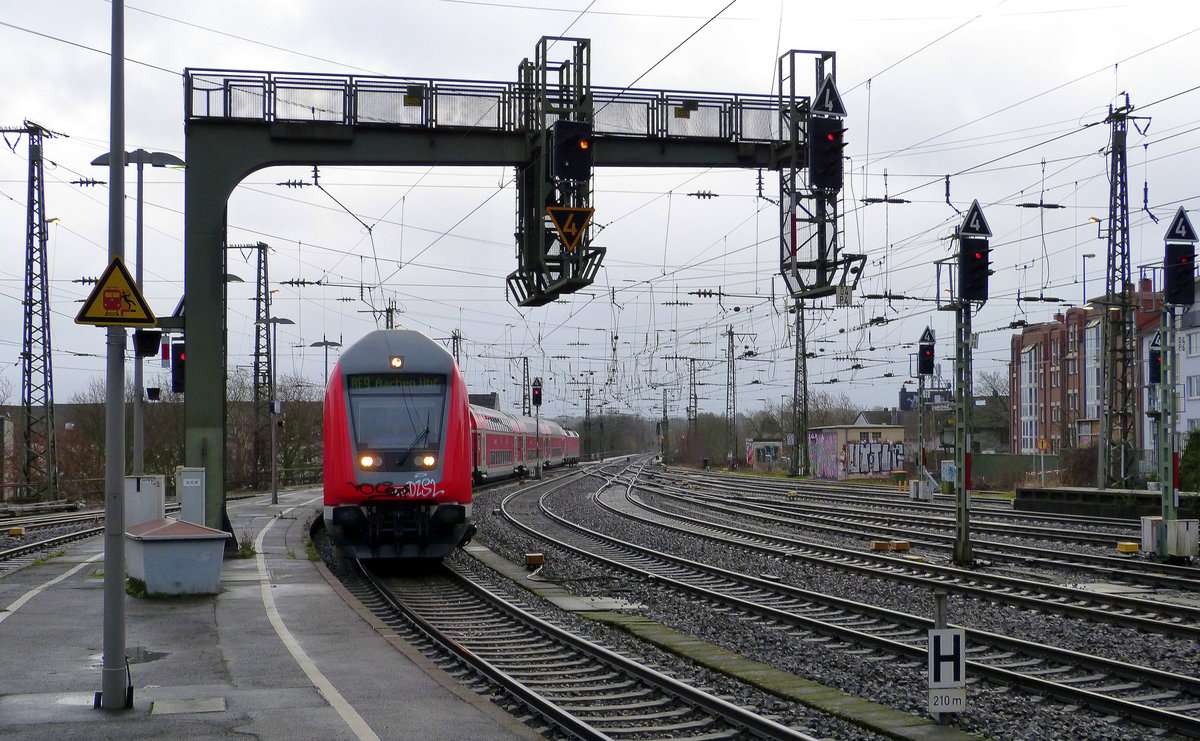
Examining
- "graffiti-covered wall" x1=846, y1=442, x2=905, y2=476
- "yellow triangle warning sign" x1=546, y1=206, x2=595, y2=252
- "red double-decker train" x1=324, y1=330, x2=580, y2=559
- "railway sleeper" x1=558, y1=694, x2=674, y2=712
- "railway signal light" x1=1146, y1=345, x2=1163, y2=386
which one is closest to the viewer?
"railway sleeper" x1=558, y1=694, x2=674, y2=712

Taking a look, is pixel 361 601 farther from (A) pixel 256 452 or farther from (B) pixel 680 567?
(A) pixel 256 452

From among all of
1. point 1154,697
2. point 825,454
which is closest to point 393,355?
point 1154,697

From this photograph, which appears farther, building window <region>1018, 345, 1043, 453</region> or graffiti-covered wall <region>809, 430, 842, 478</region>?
building window <region>1018, 345, 1043, 453</region>

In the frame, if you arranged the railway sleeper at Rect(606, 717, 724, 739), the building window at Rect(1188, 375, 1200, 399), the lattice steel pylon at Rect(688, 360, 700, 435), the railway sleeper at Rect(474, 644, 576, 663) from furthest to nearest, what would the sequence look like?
the lattice steel pylon at Rect(688, 360, 700, 435) < the building window at Rect(1188, 375, 1200, 399) < the railway sleeper at Rect(474, 644, 576, 663) < the railway sleeper at Rect(606, 717, 724, 739)

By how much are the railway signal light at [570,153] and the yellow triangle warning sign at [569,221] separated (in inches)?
104

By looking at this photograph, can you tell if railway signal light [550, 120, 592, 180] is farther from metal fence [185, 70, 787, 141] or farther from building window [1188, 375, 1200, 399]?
building window [1188, 375, 1200, 399]

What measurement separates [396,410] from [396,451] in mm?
636

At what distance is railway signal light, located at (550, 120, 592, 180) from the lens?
1427 centimetres

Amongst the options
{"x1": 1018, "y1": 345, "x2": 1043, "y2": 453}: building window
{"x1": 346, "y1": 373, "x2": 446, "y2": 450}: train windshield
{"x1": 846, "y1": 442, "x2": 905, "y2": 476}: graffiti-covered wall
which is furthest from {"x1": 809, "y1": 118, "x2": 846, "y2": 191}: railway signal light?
{"x1": 1018, "y1": 345, "x2": 1043, "y2": 453}: building window

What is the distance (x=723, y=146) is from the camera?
69.1 feet

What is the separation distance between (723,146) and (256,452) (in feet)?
104

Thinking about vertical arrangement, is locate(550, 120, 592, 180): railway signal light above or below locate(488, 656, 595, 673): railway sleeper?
above

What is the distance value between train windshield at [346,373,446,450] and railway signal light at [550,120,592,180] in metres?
5.22

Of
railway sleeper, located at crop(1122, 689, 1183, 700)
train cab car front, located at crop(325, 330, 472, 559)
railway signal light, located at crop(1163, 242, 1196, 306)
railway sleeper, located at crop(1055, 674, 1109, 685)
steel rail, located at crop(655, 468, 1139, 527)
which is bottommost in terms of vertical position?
steel rail, located at crop(655, 468, 1139, 527)
